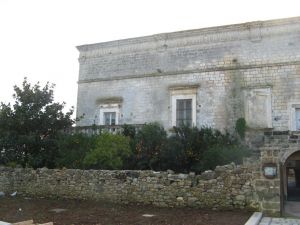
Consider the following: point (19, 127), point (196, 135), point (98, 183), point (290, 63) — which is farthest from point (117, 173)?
point (290, 63)

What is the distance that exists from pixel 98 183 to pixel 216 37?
357 inches

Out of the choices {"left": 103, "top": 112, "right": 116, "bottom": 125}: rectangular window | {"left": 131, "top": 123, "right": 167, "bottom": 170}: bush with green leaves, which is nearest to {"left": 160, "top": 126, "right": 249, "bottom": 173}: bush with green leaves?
{"left": 131, "top": 123, "right": 167, "bottom": 170}: bush with green leaves

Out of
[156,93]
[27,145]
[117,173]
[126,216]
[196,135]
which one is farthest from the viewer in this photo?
[156,93]

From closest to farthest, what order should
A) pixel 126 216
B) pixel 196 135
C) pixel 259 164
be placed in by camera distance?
pixel 126 216, pixel 259 164, pixel 196 135

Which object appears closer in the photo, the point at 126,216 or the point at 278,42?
the point at 126,216

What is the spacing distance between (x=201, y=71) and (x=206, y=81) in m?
0.57

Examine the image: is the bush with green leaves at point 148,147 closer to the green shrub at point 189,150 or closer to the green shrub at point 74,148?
the green shrub at point 189,150

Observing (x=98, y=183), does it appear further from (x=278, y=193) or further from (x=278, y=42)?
(x=278, y=42)

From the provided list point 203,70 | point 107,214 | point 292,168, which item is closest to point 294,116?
point 203,70

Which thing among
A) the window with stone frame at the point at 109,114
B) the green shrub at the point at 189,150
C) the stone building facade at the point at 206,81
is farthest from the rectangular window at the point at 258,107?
the window with stone frame at the point at 109,114

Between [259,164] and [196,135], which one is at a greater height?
[196,135]

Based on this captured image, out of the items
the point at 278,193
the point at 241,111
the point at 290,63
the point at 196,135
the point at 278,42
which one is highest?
the point at 278,42

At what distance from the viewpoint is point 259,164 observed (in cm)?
1042

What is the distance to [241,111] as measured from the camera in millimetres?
15930
